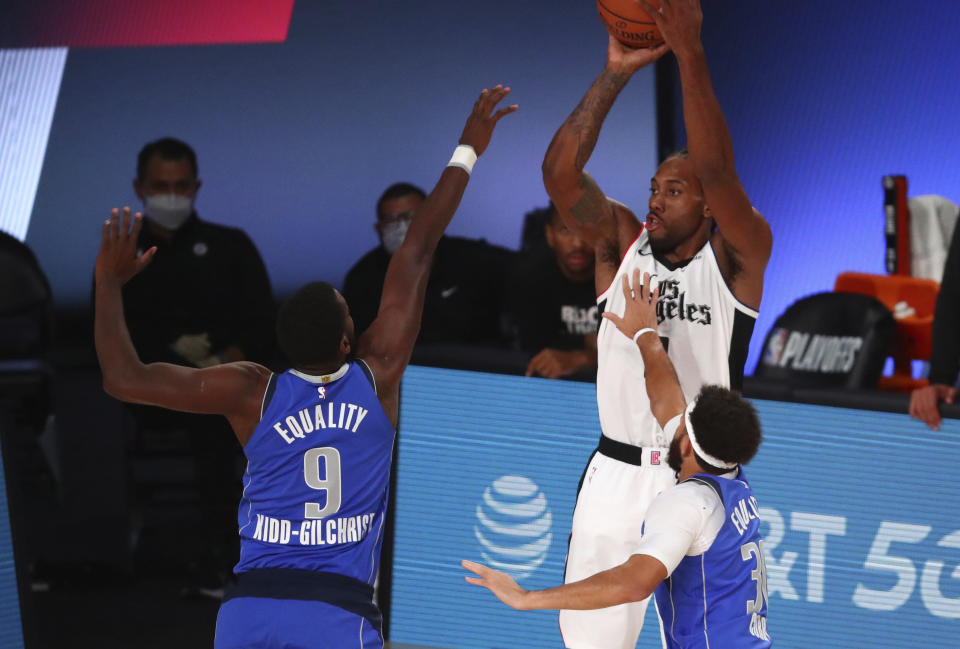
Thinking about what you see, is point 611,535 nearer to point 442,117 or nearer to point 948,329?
point 948,329

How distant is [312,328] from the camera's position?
331 centimetres

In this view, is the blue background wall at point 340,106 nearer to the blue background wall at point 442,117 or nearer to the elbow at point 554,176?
the blue background wall at point 442,117

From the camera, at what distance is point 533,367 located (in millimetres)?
5039

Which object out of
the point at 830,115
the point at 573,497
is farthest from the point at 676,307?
the point at 830,115

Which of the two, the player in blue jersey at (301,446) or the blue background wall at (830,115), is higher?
the blue background wall at (830,115)

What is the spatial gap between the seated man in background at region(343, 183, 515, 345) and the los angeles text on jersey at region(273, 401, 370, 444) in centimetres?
327

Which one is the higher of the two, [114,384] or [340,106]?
[340,106]

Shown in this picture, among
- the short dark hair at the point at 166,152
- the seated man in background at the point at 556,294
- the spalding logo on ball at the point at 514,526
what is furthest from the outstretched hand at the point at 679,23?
the short dark hair at the point at 166,152

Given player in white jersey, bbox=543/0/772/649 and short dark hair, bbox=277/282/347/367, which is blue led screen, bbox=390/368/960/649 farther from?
short dark hair, bbox=277/282/347/367

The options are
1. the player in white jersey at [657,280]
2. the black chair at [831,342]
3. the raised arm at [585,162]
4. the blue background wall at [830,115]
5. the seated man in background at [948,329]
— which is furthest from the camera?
the blue background wall at [830,115]

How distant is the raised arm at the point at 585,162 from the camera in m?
4.07

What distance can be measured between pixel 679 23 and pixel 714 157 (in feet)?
1.36

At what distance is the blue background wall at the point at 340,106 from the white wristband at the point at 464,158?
13.6ft

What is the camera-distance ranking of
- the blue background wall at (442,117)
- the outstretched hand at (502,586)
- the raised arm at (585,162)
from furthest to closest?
1. the blue background wall at (442,117)
2. the raised arm at (585,162)
3. the outstretched hand at (502,586)
